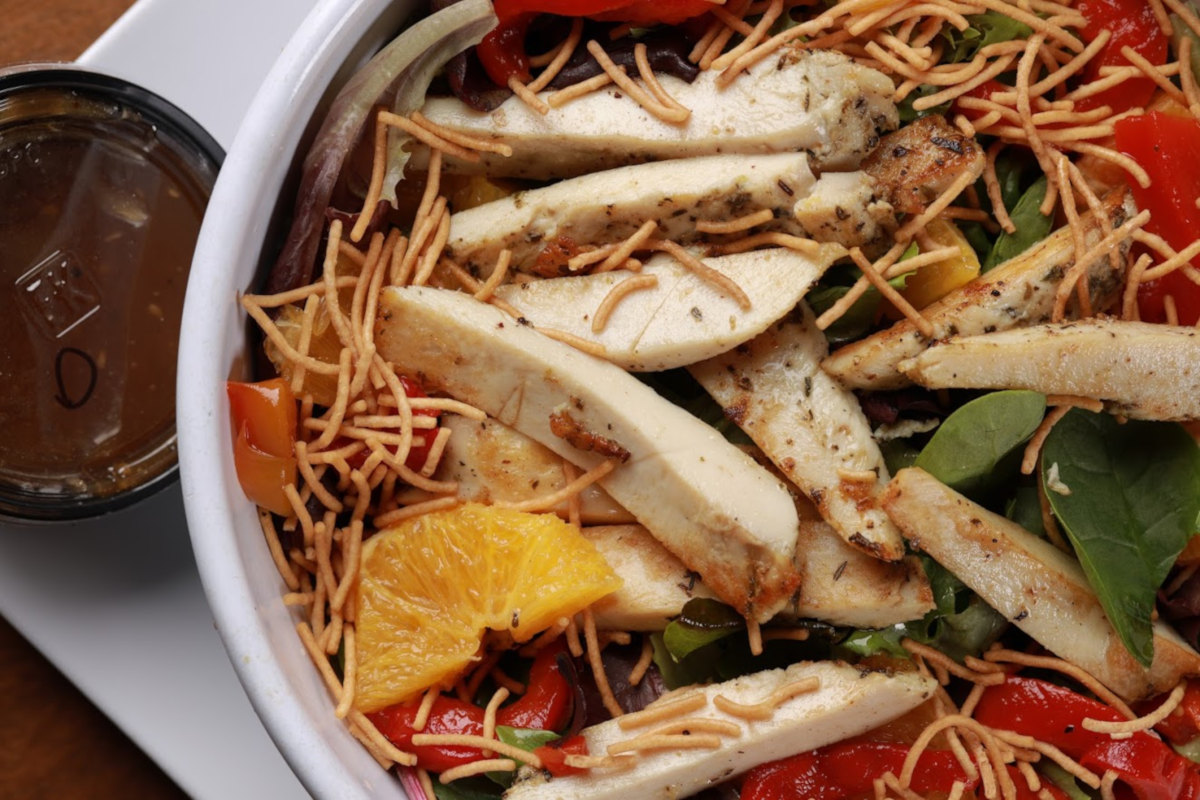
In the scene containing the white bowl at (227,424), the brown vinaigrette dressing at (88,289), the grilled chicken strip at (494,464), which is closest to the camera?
the white bowl at (227,424)

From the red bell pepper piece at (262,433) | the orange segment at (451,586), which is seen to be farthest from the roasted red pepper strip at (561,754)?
the red bell pepper piece at (262,433)

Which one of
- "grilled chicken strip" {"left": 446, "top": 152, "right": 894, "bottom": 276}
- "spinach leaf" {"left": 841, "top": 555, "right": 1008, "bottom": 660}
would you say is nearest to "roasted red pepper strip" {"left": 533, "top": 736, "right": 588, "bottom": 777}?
"spinach leaf" {"left": 841, "top": 555, "right": 1008, "bottom": 660}

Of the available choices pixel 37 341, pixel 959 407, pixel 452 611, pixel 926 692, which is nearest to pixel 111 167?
pixel 37 341

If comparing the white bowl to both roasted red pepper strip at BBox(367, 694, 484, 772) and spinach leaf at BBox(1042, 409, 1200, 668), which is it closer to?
roasted red pepper strip at BBox(367, 694, 484, 772)

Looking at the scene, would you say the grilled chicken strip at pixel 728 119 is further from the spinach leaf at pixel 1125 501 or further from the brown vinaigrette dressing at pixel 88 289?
the brown vinaigrette dressing at pixel 88 289

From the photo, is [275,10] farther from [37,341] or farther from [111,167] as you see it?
[37,341]
